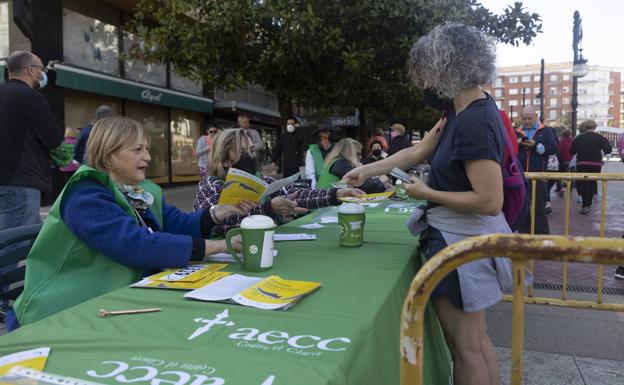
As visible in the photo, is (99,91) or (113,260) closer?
(113,260)

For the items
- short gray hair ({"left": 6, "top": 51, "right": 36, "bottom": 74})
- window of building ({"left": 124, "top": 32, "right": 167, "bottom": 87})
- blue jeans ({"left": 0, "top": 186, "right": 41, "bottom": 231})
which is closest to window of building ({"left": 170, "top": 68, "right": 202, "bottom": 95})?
window of building ({"left": 124, "top": 32, "right": 167, "bottom": 87})

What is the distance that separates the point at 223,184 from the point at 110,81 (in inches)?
420

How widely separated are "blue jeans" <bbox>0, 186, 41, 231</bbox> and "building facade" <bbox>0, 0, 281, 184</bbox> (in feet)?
11.6

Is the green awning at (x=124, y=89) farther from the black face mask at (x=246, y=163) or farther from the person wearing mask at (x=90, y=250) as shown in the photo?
the person wearing mask at (x=90, y=250)

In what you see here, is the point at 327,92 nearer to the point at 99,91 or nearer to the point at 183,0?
the point at 183,0

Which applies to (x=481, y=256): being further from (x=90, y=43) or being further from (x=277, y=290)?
(x=90, y=43)

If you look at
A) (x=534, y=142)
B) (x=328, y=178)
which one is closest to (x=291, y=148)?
(x=328, y=178)

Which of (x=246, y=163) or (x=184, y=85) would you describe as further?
(x=184, y=85)

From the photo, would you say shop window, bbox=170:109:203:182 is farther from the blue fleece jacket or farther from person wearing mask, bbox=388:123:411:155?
the blue fleece jacket

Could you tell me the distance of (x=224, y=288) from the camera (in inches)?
60.5

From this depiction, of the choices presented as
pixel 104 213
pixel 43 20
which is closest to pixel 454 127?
pixel 104 213

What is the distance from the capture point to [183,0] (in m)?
9.02

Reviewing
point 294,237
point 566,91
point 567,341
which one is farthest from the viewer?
point 566,91

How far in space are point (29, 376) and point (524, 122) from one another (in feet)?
26.2
